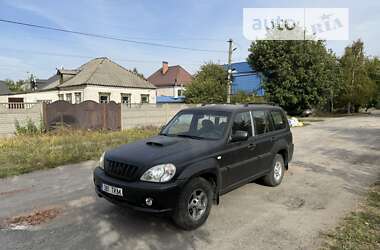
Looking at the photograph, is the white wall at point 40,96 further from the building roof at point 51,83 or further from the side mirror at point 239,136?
the side mirror at point 239,136

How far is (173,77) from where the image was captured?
52219 millimetres

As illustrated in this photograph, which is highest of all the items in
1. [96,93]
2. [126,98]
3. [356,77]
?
[356,77]

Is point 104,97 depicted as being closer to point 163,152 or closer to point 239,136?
point 239,136

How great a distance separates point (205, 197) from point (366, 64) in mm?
47296

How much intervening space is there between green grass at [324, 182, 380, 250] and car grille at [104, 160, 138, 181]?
2542 millimetres

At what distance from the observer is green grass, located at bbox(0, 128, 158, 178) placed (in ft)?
25.7

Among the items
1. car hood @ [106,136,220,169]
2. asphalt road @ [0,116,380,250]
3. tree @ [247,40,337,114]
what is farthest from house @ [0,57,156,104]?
car hood @ [106,136,220,169]

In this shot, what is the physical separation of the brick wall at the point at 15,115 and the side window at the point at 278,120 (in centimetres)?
1154

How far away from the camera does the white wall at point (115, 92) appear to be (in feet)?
83.6

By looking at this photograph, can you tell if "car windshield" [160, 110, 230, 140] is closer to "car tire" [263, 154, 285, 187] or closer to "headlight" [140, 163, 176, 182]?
"headlight" [140, 163, 176, 182]

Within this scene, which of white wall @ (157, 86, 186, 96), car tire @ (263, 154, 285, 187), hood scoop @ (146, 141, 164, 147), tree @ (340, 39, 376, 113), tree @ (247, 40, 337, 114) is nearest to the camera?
hood scoop @ (146, 141, 164, 147)

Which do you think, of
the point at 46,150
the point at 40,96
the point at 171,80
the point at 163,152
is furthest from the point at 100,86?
the point at 171,80

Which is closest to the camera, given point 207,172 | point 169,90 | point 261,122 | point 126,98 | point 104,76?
point 207,172

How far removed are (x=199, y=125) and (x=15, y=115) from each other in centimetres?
1132
